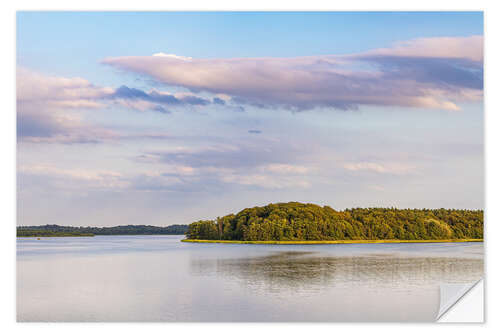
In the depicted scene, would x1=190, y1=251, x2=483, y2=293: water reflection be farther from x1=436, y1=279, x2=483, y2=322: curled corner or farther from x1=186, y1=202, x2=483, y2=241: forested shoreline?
x1=186, y1=202, x2=483, y2=241: forested shoreline

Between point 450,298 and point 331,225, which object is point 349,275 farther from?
point 331,225

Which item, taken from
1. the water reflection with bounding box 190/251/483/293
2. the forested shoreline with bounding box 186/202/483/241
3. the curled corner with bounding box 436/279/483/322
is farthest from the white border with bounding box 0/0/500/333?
the forested shoreline with bounding box 186/202/483/241

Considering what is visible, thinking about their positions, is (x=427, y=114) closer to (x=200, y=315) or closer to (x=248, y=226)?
(x=200, y=315)

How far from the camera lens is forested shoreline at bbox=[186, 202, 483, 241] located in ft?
70.6

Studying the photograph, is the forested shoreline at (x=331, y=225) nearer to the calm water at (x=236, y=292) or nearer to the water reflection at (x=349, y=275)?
the water reflection at (x=349, y=275)

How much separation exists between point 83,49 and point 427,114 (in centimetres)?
684

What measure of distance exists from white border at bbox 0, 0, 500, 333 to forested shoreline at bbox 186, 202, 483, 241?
11.3 metres

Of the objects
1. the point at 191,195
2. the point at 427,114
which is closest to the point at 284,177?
the point at 191,195
